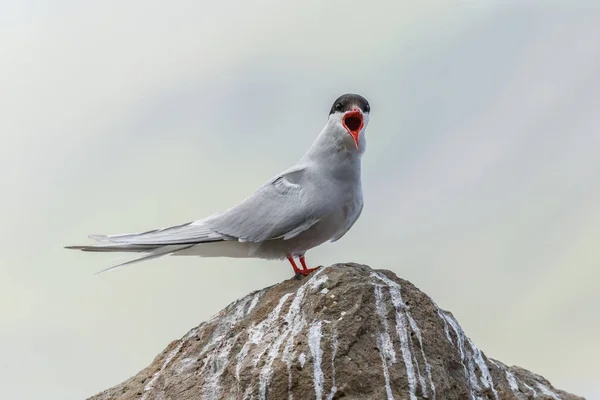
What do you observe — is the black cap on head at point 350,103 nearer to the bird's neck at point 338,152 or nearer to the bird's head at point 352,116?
the bird's head at point 352,116

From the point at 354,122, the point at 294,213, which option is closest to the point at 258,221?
the point at 294,213

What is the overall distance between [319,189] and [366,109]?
1056 mm

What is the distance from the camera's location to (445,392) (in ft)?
22.5

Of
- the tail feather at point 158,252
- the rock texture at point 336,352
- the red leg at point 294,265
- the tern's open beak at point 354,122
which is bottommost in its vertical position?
the rock texture at point 336,352

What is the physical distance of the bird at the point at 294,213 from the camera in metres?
8.28

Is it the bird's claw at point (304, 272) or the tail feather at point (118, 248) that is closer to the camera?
the bird's claw at point (304, 272)

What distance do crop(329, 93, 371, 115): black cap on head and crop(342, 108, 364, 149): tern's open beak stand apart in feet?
0.22

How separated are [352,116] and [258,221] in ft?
4.97

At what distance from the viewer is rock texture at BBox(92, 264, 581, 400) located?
21.9 feet

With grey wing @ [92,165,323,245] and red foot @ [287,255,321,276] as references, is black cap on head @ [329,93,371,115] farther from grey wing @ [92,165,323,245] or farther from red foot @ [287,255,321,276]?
red foot @ [287,255,321,276]

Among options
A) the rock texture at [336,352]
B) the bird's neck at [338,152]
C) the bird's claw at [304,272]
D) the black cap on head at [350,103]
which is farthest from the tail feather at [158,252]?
the black cap on head at [350,103]

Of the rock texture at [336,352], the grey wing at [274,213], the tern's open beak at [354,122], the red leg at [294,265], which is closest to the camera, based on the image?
the rock texture at [336,352]

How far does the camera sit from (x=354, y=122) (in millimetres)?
8422

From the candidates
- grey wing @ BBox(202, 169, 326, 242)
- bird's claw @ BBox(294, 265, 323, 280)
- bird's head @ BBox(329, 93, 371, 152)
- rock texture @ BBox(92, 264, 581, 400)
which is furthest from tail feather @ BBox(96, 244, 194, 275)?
bird's head @ BBox(329, 93, 371, 152)
